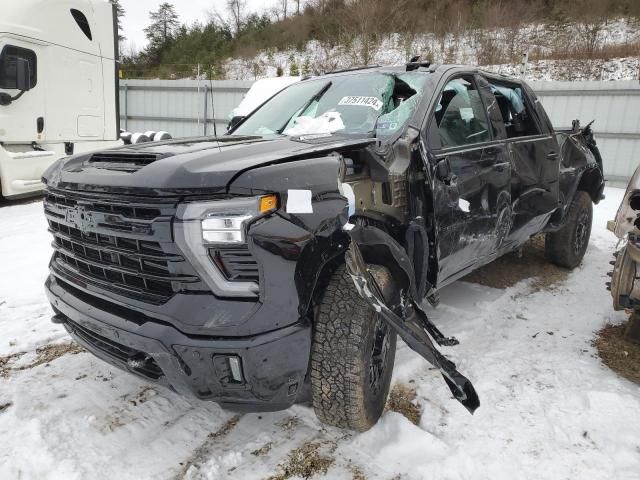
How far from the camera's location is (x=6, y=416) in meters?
2.33

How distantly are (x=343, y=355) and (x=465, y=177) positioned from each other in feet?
4.76

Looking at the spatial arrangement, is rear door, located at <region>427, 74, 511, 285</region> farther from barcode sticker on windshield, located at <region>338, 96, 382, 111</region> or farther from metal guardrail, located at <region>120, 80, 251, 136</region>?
metal guardrail, located at <region>120, 80, 251, 136</region>

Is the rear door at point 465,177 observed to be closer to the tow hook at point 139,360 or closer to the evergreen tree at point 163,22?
the tow hook at point 139,360

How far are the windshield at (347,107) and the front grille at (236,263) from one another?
1170 millimetres

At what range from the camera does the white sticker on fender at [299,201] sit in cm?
183

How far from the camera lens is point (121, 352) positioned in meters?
2.05

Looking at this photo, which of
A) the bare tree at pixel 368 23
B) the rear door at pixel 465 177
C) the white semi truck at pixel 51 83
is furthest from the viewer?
the bare tree at pixel 368 23

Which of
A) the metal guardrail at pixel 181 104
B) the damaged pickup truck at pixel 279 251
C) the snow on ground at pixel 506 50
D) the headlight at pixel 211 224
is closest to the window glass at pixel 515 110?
the damaged pickup truck at pixel 279 251

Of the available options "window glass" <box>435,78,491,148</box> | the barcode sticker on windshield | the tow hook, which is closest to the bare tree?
"window glass" <box>435,78,491,148</box>

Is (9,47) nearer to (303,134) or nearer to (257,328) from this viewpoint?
(303,134)

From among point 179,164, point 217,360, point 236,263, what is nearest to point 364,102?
point 179,164

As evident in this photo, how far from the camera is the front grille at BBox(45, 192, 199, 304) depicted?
1805 millimetres

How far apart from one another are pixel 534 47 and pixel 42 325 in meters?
21.5

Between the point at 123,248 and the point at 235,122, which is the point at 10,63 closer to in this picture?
the point at 235,122
